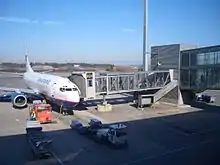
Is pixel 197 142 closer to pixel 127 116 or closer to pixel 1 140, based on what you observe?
pixel 127 116

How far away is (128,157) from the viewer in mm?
16234

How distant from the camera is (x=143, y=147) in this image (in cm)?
1830

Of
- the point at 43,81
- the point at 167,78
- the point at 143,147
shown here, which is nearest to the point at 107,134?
the point at 143,147

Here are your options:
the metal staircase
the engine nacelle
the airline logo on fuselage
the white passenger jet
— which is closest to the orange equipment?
the white passenger jet

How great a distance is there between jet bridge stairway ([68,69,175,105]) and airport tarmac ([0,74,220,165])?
195 inches

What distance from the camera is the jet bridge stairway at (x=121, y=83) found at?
3100 cm

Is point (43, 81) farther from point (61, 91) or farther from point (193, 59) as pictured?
point (193, 59)

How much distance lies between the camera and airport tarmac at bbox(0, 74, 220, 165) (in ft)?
51.6

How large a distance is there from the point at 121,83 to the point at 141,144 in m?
16.4

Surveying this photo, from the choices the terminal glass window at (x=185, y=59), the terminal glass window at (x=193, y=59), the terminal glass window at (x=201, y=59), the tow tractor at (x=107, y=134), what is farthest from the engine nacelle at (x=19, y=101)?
the terminal glass window at (x=201, y=59)

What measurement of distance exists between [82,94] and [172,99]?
12649 millimetres

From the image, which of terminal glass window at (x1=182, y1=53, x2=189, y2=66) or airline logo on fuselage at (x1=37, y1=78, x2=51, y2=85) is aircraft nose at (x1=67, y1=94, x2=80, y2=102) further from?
terminal glass window at (x1=182, y1=53, x2=189, y2=66)

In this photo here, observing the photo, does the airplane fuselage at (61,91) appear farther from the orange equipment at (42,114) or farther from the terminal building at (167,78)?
the orange equipment at (42,114)

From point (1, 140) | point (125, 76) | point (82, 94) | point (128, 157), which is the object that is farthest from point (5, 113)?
point (128, 157)
